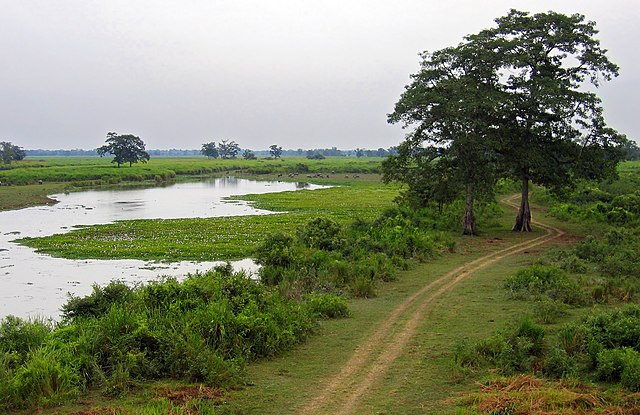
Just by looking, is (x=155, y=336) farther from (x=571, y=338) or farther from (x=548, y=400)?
(x=571, y=338)

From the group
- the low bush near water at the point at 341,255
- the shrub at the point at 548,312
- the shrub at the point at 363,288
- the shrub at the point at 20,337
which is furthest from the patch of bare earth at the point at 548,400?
the low bush near water at the point at 341,255

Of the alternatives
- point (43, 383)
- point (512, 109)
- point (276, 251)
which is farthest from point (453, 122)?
point (43, 383)

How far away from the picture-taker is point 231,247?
29.0 m

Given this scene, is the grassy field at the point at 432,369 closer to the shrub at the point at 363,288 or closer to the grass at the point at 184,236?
the shrub at the point at 363,288

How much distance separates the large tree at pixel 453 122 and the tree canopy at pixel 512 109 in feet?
0.17

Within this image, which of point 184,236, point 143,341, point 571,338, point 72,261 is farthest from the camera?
point 184,236

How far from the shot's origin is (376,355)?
10977 millimetres

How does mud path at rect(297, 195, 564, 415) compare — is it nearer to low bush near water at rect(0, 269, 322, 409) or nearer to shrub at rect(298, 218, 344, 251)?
low bush near water at rect(0, 269, 322, 409)

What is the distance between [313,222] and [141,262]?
8.43 meters

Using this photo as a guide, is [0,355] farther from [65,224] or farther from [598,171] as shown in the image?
[65,224]

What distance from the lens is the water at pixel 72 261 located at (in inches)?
781

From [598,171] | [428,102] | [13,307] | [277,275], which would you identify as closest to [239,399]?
[277,275]

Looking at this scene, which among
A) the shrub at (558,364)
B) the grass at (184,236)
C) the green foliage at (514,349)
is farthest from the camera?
the grass at (184,236)

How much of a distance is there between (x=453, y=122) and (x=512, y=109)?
3.58 meters
